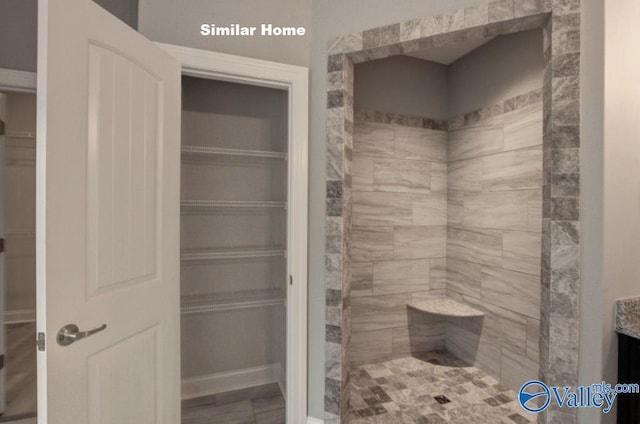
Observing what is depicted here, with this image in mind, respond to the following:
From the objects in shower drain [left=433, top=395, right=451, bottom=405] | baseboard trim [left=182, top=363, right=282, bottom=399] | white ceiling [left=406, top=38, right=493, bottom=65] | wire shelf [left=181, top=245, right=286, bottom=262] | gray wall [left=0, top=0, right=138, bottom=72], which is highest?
white ceiling [left=406, top=38, right=493, bottom=65]

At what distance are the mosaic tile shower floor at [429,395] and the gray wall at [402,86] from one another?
7.51ft

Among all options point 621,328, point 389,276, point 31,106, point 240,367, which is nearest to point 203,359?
point 240,367

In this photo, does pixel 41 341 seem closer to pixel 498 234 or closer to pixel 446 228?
pixel 498 234

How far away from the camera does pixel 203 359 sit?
7.34 feet

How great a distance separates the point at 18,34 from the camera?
1806 mm

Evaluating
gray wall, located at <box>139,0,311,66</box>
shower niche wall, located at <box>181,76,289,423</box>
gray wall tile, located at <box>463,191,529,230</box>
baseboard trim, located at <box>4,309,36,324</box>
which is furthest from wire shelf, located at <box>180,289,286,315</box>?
baseboard trim, located at <box>4,309,36,324</box>

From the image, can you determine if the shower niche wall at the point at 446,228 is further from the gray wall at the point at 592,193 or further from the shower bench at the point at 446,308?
the gray wall at the point at 592,193

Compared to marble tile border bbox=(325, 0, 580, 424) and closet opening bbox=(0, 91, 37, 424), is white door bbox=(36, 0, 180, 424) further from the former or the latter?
closet opening bbox=(0, 91, 37, 424)

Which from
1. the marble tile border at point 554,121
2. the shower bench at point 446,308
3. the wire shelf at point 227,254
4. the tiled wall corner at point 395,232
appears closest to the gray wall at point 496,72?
the tiled wall corner at point 395,232

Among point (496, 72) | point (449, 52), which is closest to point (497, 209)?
point (496, 72)

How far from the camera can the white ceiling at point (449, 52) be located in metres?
2.61

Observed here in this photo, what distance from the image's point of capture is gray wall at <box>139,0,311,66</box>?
1.69 meters

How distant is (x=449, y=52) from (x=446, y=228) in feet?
5.29

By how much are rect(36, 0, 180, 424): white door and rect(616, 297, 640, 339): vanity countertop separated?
6.87 feet
